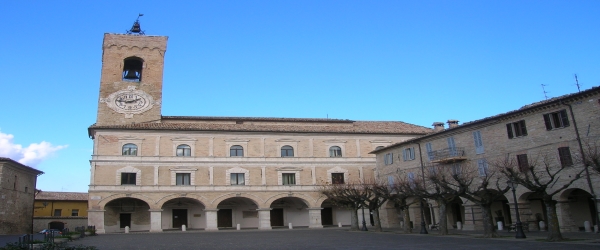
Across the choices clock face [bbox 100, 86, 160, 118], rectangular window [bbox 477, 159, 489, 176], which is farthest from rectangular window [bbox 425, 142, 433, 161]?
clock face [bbox 100, 86, 160, 118]

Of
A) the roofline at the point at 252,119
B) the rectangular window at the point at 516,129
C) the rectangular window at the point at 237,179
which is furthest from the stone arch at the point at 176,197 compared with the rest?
the rectangular window at the point at 516,129

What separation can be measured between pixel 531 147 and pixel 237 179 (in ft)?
87.2

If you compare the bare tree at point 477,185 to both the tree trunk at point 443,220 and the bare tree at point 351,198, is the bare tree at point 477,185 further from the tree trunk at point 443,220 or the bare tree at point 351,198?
the bare tree at point 351,198

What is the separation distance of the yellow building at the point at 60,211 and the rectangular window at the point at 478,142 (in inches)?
2046

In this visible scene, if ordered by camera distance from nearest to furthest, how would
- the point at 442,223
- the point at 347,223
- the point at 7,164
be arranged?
the point at 442,223 → the point at 7,164 → the point at 347,223

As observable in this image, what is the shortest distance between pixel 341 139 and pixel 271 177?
858 centimetres

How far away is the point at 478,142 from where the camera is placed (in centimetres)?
3238

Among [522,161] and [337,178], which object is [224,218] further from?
[522,161]

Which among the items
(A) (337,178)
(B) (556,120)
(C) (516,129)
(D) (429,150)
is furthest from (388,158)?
(B) (556,120)

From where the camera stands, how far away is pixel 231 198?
154 ft

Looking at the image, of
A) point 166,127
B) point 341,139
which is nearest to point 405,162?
point 341,139

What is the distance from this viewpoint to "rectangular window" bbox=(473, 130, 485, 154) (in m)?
32.1

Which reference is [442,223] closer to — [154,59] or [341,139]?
[341,139]

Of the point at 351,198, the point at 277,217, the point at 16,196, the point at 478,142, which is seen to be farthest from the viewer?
the point at 277,217
